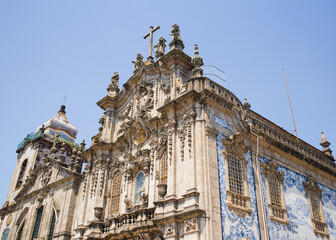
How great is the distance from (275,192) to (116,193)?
363 inches

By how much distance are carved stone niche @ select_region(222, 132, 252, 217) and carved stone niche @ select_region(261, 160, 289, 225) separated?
6.31ft

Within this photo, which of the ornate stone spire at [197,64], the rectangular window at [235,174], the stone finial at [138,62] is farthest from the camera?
the stone finial at [138,62]

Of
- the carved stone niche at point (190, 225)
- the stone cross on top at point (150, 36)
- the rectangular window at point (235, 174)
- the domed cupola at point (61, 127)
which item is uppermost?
the domed cupola at point (61, 127)

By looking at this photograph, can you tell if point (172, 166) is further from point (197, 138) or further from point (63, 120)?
point (63, 120)

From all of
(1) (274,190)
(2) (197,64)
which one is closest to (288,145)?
(1) (274,190)

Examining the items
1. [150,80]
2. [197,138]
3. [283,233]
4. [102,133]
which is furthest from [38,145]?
[283,233]

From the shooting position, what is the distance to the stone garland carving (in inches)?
556

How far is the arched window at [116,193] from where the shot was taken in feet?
65.6

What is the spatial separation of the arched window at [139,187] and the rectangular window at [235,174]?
5.09m

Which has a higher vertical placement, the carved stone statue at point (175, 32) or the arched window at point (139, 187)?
the carved stone statue at point (175, 32)

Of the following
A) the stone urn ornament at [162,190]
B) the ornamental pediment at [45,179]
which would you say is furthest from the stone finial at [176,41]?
the ornamental pediment at [45,179]

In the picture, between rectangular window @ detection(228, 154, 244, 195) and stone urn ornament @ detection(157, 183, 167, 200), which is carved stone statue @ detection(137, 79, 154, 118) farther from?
rectangular window @ detection(228, 154, 244, 195)

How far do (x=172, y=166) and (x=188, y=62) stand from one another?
6728 millimetres

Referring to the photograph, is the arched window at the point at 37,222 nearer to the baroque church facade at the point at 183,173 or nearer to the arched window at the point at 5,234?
the baroque church facade at the point at 183,173
